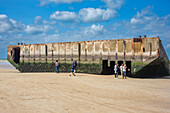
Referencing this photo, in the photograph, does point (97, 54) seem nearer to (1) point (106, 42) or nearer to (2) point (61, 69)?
(1) point (106, 42)

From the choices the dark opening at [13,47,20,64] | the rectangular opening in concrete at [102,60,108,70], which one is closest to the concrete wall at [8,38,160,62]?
the rectangular opening in concrete at [102,60,108,70]

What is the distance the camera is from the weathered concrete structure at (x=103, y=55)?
1395cm

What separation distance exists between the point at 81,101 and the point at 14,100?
2.16m

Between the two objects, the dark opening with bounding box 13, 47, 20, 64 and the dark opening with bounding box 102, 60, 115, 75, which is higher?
the dark opening with bounding box 13, 47, 20, 64

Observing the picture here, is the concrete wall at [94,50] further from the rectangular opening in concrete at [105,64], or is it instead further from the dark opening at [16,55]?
the dark opening at [16,55]

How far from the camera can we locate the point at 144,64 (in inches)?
543

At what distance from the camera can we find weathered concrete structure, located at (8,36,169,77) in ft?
Result: 45.8

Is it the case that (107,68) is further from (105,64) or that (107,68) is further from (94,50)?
(94,50)

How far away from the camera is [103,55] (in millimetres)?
16016

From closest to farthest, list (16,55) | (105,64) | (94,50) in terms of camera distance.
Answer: (105,64) → (94,50) → (16,55)

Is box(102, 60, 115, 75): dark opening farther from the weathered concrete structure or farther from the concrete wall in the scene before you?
the concrete wall

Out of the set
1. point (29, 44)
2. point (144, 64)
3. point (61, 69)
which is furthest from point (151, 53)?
point (29, 44)

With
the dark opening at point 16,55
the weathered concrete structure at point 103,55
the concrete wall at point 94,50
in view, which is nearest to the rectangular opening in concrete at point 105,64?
the weathered concrete structure at point 103,55

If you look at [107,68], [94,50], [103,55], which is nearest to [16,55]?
[94,50]
